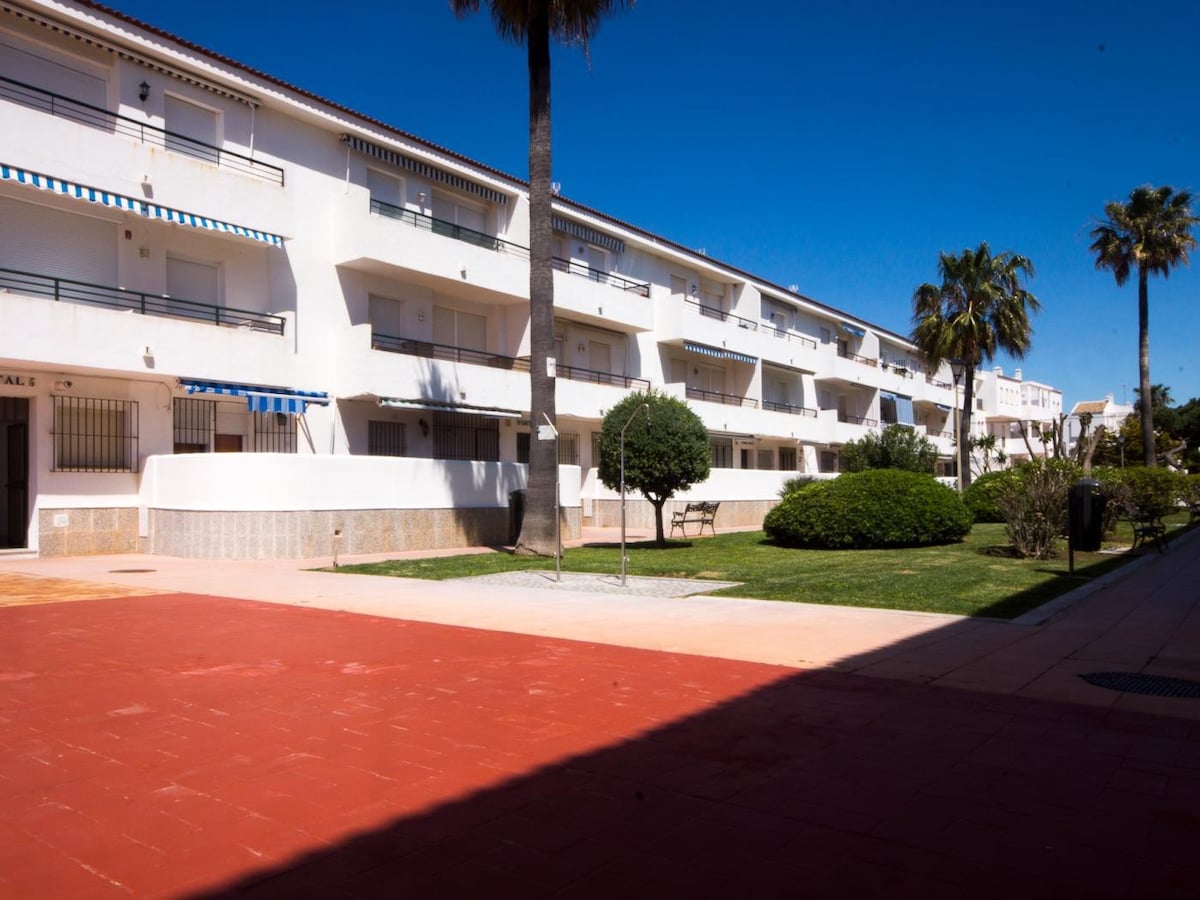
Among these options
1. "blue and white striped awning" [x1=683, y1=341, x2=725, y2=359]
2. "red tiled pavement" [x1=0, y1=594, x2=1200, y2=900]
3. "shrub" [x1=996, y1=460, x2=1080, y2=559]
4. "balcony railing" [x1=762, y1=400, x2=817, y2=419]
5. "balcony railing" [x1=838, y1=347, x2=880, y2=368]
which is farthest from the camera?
"balcony railing" [x1=838, y1=347, x2=880, y2=368]

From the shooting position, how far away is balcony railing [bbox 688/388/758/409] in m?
37.7

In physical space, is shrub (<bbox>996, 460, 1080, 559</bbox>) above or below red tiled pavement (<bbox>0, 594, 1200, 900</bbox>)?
above

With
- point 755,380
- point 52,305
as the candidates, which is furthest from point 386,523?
point 755,380

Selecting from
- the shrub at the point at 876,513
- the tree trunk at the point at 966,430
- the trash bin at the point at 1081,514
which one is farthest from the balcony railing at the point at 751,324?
the trash bin at the point at 1081,514

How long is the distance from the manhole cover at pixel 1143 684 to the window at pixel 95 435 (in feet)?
59.3

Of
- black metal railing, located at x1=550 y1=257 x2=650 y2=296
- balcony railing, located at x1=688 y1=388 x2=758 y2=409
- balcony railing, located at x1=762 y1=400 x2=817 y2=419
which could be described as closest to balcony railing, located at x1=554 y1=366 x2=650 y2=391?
black metal railing, located at x1=550 y1=257 x2=650 y2=296

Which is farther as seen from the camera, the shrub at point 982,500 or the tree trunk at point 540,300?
the shrub at point 982,500

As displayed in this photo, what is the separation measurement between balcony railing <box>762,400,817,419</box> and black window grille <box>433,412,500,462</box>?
58.4 ft

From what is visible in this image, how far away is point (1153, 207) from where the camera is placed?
3962 centimetres

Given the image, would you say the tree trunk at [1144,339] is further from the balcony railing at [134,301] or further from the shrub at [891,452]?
the balcony railing at [134,301]

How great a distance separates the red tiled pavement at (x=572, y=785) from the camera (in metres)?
3.42

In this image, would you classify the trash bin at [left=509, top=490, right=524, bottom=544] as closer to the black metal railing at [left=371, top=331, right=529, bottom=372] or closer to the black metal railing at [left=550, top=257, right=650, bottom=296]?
the black metal railing at [left=371, top=331, right=529, bottom=372]

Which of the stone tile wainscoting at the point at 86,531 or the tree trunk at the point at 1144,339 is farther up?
the tree trunk at the point at 1144,339

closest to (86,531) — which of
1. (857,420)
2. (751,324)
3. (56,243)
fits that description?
(56,243)
